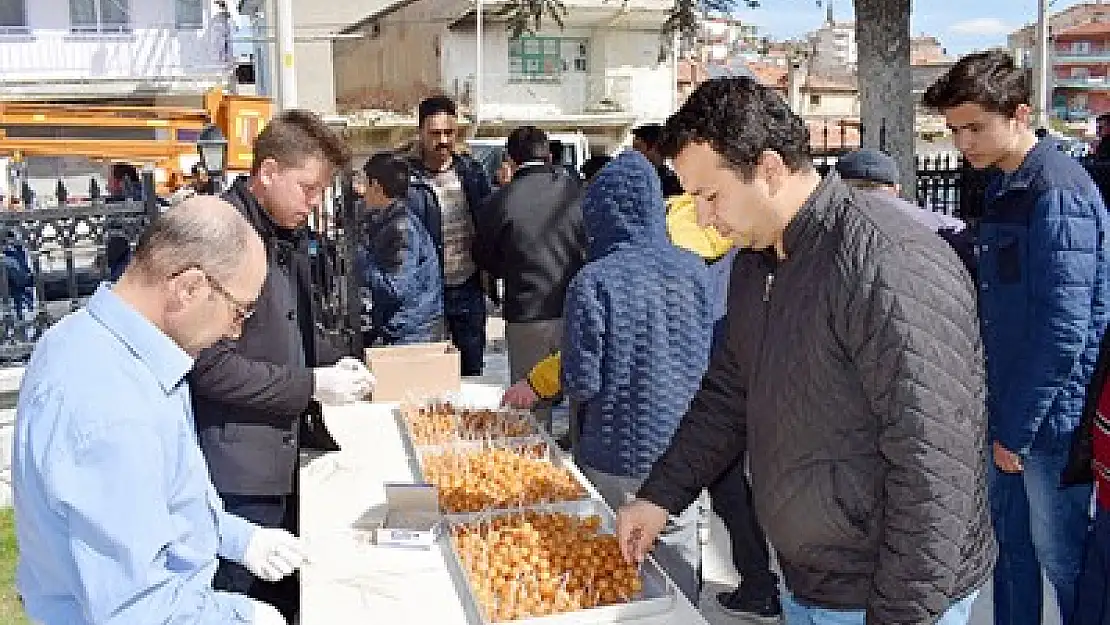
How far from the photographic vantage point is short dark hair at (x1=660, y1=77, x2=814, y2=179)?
172 centimetres

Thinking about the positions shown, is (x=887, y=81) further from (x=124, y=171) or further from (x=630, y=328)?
(x=124, y=171)

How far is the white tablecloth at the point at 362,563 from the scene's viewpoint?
214 centimetres

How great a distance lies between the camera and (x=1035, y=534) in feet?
9.58

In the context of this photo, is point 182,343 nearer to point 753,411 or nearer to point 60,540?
point 60,540

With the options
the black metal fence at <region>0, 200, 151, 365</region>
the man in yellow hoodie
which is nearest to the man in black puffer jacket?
the man in yellow hoodie

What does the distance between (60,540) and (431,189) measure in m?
3.61

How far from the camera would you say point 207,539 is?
1.84m

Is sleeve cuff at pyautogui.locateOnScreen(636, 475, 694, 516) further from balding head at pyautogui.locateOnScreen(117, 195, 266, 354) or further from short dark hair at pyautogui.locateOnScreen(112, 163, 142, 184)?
short dark hair at pyautogui.locateOnScreen(112, 163, 142, 184)

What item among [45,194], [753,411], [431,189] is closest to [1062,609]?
[753,411]

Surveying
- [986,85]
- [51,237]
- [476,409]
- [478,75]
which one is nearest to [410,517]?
[476,409]

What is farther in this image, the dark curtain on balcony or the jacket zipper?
the dark curtain on balcony

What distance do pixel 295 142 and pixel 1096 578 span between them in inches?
96.2

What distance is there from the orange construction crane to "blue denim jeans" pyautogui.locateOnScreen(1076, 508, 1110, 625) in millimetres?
8357

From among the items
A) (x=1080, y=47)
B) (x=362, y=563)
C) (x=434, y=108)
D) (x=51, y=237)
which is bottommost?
(x=362, y=563)
